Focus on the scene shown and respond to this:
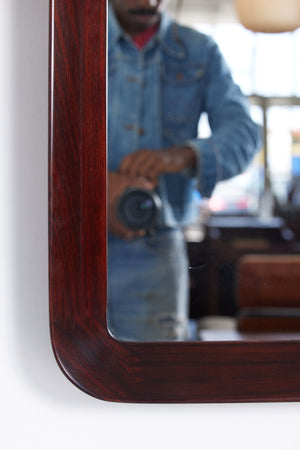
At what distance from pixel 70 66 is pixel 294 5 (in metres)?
0.22

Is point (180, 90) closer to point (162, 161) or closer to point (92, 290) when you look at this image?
point (162, 161)

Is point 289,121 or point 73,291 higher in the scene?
point 289,121

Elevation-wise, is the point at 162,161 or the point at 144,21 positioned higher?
the point at 144,21

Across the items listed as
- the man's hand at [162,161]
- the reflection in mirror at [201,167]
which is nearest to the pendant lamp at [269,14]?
the reflection in mirror at [201,167]

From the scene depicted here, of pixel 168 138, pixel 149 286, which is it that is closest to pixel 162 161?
pixel 168 138

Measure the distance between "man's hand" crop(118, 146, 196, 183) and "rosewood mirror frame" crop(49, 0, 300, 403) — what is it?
0.05 metres

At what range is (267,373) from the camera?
1.30 ft

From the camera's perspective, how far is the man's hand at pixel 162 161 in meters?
0.44

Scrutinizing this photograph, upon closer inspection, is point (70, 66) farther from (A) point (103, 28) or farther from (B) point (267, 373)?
(B) point (267, 373)

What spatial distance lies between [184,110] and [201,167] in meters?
0.06

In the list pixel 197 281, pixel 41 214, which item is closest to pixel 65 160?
pixel 41 214

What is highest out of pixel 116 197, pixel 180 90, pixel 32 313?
pixel 180 90

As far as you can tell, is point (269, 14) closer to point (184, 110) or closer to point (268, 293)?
point (184, 110)

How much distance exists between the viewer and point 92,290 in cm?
39
